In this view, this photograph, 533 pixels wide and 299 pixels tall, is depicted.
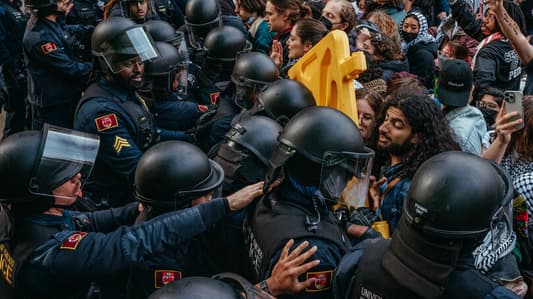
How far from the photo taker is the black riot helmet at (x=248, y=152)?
3.17 m

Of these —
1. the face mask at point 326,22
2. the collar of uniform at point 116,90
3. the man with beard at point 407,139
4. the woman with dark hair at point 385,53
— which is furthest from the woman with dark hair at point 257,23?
the man with beard at point 407,139

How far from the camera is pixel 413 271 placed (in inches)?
78.4

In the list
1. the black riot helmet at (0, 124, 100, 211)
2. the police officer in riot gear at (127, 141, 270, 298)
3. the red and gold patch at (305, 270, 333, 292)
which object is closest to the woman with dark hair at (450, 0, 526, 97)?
the police officer in riot gear at (127, 141, 270, 298)

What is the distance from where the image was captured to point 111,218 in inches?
126

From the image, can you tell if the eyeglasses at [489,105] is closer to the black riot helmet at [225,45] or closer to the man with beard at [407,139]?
the man with beard at [407,139]

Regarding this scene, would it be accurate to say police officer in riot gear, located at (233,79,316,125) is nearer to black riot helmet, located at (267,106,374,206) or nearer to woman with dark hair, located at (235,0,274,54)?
black riot helmet, located at (267,106,374,206)

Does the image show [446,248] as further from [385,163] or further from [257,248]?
[385,163]

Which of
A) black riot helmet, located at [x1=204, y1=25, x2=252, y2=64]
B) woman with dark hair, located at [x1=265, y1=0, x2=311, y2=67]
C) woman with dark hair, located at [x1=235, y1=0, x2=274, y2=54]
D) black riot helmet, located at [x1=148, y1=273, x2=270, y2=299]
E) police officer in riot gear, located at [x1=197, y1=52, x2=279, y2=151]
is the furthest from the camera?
woman with dark hair, located at [x1=235, y1=0, x2=274, y2=54]

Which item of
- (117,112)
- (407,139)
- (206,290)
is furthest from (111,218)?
(407,139)

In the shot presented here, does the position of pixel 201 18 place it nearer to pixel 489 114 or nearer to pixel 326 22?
pixel 326 22

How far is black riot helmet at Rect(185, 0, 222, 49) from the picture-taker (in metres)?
6.20

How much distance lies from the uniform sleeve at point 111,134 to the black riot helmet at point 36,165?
1.13 metres

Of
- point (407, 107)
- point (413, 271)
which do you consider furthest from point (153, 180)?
point (407, 107)

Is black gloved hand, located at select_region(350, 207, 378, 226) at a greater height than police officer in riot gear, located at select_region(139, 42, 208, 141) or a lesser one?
greater
